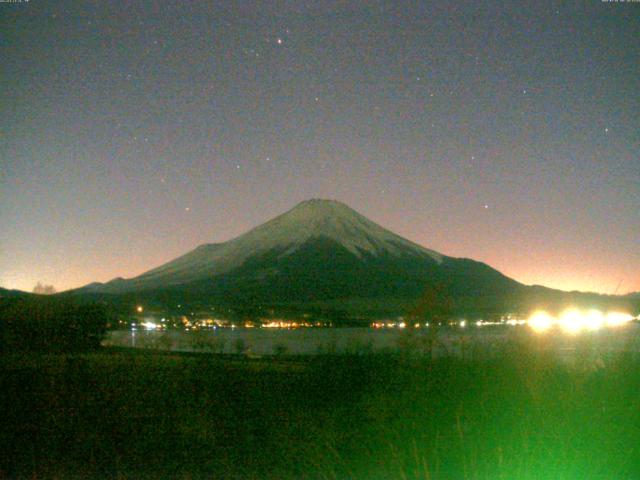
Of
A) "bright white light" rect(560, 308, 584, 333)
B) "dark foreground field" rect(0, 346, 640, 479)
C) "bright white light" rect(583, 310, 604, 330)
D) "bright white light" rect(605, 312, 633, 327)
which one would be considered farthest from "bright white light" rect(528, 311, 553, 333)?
"dark foreground field" rect(0, 346, 640, 479)

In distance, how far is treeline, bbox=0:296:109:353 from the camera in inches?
1147

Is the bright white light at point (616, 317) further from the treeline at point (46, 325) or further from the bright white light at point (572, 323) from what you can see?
the treeline at point (46, 325)

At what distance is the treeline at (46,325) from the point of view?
2912 centimetres

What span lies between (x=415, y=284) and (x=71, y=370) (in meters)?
96.8

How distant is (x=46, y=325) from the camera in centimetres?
3003

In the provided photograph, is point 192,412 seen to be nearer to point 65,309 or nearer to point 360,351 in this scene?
point 360,351

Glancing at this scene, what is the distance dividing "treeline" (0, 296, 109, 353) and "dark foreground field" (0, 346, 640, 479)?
1649 cm

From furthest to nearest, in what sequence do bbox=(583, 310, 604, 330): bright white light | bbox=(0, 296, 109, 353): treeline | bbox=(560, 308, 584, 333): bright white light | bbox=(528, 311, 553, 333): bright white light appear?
bbox=(0, 296, 109, 353): treeline, bbox=(583, 310, 604, 330): bright white light, bbox=(560, 308, 584, 333): bright white light, bbox=(528, 311, 553, 333): bright white light

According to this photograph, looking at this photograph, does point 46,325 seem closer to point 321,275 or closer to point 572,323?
point 572,323

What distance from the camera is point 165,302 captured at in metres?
97.1

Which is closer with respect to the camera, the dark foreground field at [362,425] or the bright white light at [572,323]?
the dark foreground field at [362,425]

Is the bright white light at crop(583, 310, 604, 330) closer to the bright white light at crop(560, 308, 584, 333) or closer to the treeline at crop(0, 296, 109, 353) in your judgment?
the bright white light at crop(560, 308, 584, 333)

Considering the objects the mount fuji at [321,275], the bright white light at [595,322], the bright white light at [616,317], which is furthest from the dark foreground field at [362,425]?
the mount fuji at [321,275]

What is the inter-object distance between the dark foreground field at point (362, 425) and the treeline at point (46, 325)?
54.1ft
